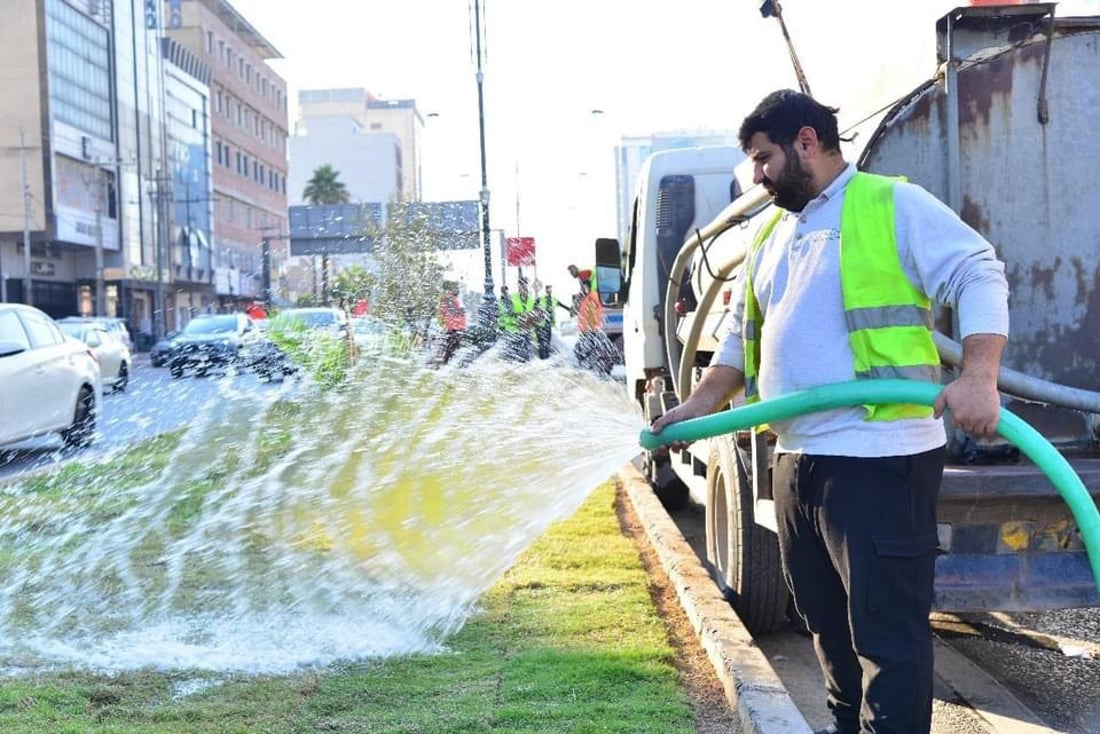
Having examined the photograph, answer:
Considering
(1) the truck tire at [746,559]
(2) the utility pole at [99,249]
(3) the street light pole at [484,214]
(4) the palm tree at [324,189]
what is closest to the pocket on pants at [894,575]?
(1) the truck tire at [746,559]

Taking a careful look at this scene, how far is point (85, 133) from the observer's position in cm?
5328

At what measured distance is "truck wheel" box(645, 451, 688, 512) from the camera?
28.5 ft

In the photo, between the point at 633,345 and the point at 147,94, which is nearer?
the point at 633,345

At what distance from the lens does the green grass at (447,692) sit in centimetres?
404

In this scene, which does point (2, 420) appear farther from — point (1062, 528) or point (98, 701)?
point (1062, 528)

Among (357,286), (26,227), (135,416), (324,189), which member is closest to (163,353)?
(135,416)

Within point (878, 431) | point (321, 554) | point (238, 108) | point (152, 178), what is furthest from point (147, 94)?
point (878, 431)

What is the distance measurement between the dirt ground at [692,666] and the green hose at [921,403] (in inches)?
57.8

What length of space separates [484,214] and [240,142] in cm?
6456

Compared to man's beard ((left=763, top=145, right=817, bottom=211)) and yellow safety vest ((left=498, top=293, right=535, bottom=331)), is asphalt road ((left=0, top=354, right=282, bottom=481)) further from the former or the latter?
man's beard ((left=763, top=145, right=817, bottom=211))

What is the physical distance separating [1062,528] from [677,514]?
489cm

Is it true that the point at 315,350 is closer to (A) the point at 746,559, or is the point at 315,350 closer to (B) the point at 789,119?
(A) the point at 746,559

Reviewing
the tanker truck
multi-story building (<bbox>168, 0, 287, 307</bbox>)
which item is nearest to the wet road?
the tanker truck

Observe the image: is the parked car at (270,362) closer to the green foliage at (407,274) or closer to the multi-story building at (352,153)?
the green foliage at (407,274)
